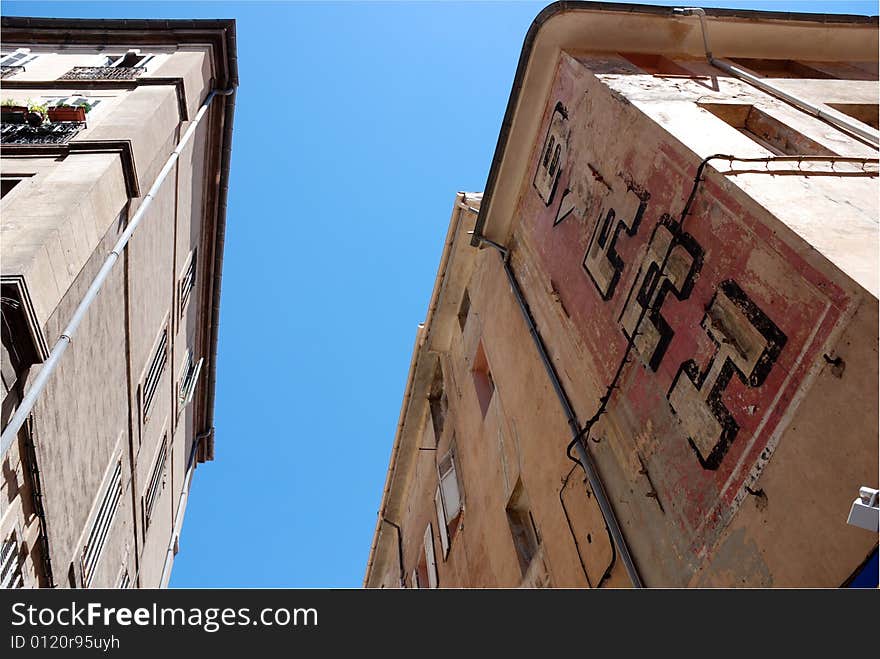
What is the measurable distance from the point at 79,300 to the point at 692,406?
25.7 ft

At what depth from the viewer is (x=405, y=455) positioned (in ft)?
60.4

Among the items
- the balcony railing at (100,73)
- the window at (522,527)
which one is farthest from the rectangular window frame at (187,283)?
the window at (522,527)

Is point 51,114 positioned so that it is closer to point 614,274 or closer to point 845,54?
point 614,274

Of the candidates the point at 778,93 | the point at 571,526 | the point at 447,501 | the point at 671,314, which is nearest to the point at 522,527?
→ the point at 571,526

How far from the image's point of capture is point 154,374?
45.3 feet

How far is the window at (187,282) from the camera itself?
49.9 ft

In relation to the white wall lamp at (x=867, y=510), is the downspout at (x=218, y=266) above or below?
below

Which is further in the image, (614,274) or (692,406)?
(614,274)

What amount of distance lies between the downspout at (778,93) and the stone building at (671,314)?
0.14 ft

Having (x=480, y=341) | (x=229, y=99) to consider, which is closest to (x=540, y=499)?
(x=480, y=341)

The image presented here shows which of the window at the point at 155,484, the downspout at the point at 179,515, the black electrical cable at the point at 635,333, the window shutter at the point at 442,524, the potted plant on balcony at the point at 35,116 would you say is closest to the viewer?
the black electrical cable at the point at 635,333

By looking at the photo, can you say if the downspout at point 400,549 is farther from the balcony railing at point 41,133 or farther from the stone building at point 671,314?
the balcony railing at point 41,133

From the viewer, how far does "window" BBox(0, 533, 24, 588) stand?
7.70m
